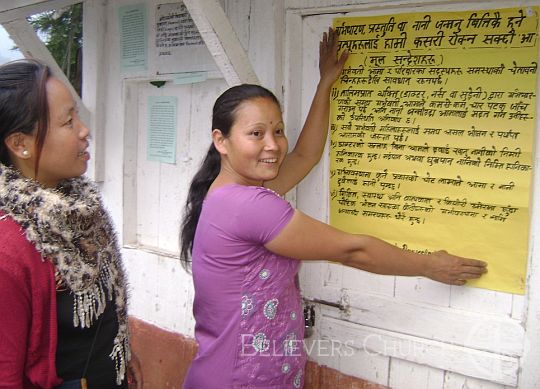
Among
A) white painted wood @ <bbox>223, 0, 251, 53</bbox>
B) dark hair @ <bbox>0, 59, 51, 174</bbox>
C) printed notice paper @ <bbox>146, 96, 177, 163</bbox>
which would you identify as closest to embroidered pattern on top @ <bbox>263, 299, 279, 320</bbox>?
dark hair @ <bbox>0, 59, 51, 174</bbox>

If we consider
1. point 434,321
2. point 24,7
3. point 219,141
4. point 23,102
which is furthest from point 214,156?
point 24,7

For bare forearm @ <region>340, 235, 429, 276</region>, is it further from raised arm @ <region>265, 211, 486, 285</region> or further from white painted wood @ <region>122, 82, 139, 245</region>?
white painted wood @ <region>122, 82, 139, 245</region>

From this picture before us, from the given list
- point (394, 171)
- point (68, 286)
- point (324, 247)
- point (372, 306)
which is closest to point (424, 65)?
point (394, 171)

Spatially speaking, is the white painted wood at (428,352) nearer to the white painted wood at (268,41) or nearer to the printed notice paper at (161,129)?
the white painted wood at (268,41)

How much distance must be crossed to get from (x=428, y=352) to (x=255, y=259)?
2.98 ft

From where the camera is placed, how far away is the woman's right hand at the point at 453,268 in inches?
74.5

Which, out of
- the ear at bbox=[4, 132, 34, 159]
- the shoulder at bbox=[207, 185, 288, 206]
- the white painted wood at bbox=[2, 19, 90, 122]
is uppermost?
the white painted wood at bbox=[2, 19, 90, 122]

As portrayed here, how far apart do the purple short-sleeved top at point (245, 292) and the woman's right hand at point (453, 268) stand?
1.71ft

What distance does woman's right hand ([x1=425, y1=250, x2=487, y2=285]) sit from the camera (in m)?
1.89

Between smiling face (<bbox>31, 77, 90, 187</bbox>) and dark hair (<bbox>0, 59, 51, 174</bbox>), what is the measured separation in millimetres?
18

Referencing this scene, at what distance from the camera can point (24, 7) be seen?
→ 276cm

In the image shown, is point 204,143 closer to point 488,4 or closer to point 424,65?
point 424,65

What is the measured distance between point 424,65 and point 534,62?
0.39 m

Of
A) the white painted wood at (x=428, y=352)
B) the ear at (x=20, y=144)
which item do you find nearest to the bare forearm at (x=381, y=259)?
the white painted wood at (x=428, y=352)
